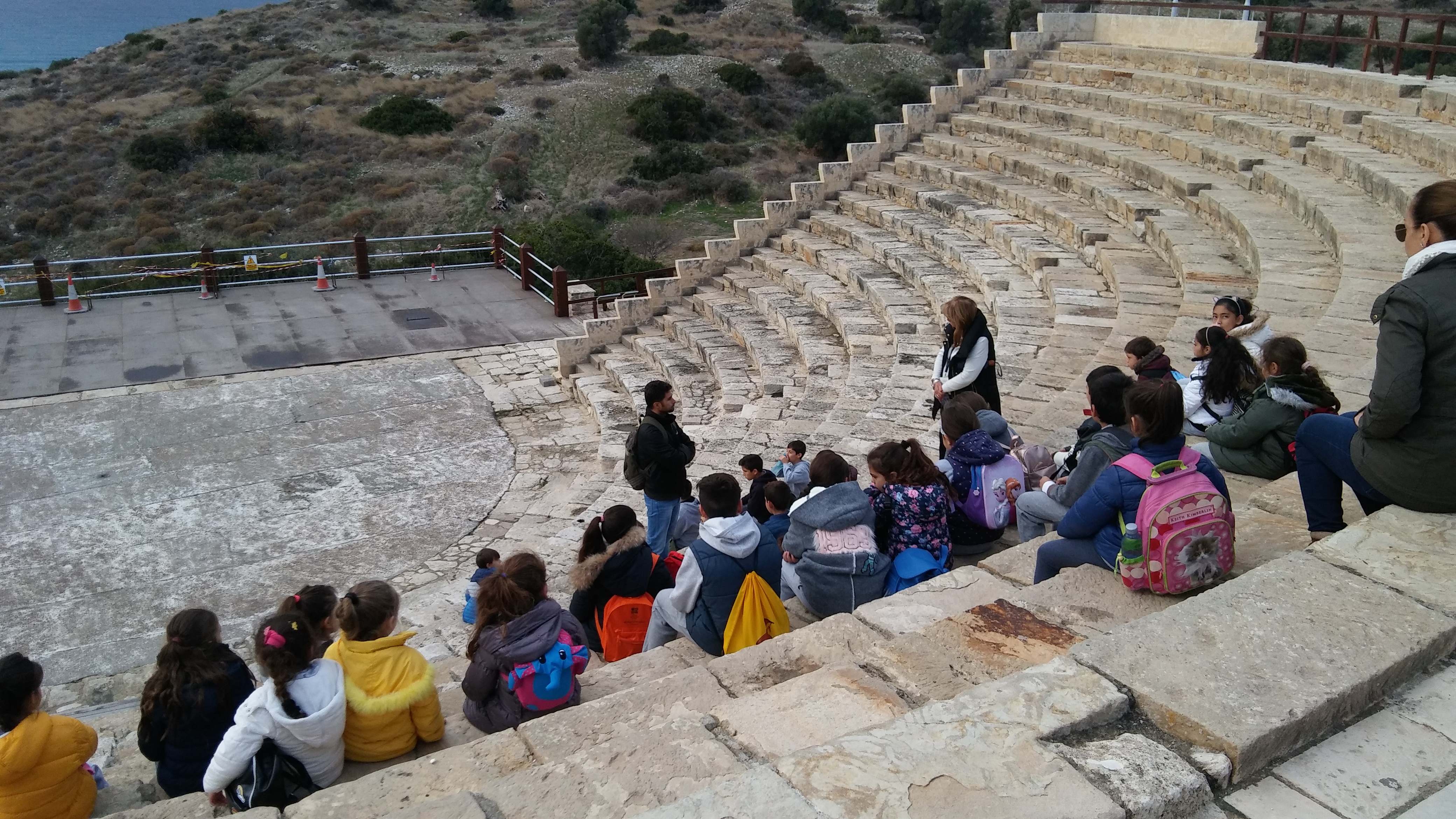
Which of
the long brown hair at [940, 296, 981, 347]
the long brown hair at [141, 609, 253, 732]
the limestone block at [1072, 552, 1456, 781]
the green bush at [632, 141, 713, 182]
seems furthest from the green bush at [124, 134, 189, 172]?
the limestone block at [1072, 552, 1456, 781]

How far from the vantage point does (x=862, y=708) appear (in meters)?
3.35

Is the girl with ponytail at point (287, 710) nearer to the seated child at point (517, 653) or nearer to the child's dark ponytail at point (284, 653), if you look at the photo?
the child's dark ponytail at point (284, 653)

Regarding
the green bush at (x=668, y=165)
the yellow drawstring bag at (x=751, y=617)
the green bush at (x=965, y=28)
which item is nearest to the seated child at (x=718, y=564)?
the yellow drawstring bag at (x=751, y=617)

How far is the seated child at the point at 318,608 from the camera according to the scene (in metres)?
3.85


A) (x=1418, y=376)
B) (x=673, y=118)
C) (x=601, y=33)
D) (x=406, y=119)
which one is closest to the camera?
(x=1418, y=376)

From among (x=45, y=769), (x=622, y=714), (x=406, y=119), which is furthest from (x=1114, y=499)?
(x=406, y=119)

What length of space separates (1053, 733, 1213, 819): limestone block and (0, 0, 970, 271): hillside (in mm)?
24906

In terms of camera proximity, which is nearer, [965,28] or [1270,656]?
[1270,656]

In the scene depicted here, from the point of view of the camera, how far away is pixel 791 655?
13.3 ft

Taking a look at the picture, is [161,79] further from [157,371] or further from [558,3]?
[157,371]

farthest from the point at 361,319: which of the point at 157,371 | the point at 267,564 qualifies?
the point at 267,564

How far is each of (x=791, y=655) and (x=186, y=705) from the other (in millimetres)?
2210

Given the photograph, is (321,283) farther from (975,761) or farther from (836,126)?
(836,126)

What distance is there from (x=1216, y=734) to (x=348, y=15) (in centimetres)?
5520
